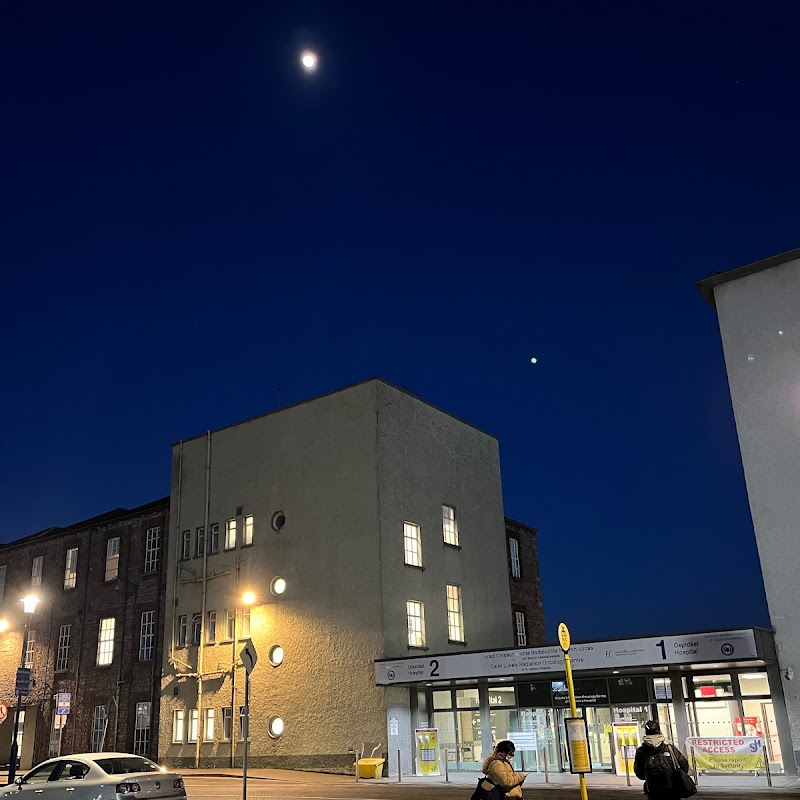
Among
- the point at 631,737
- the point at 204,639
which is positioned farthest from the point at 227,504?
the point at 631,737

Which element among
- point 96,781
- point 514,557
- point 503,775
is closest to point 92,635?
point 514,557

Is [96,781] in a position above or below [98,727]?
below

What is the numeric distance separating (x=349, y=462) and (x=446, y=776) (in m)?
12.1

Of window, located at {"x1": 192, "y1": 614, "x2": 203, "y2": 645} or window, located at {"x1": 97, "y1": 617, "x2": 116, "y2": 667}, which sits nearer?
window, located at {"x1": 192, "y1": 614, "x2": 203, "y2": 645}

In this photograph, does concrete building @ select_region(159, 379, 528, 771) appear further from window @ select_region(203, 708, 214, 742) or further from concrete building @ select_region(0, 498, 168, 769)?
concrete building @ select_region(0, 498, 168, 769)

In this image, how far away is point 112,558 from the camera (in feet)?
136

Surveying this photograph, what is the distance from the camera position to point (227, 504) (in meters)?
36.9

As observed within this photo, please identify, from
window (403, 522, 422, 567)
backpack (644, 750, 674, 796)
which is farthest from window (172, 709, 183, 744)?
backpack (644, 750, 674, 796)

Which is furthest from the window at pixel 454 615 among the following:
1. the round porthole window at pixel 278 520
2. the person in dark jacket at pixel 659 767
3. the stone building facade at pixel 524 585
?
the person in dark jacket at pixel 659 767

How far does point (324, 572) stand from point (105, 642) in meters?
13.7

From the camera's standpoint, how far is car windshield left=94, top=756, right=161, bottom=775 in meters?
15.2

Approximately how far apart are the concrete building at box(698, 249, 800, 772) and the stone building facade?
18030mm

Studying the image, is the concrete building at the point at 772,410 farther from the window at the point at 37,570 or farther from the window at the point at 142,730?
the window at the point at 37,570

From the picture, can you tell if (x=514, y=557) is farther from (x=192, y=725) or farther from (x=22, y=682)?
(x=22, y=682)
